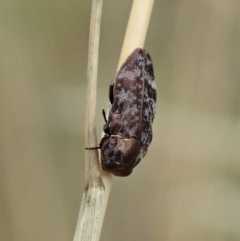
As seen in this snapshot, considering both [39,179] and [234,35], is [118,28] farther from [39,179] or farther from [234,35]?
[39,179]

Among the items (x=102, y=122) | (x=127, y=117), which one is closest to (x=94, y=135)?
(x=127, y=117)

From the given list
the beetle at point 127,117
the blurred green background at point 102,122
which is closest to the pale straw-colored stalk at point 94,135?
the beetle at point 127,117

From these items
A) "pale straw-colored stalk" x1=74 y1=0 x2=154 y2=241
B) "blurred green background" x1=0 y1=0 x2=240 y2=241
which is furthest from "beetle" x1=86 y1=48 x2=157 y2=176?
"blurred green background" x1=0 y1=0 x2=240 y2=241

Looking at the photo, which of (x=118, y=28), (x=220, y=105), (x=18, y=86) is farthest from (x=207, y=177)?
(x=18, y=86)

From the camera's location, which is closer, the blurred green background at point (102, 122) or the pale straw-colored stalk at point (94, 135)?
the pale straw-colored stalk at point (94, 135)

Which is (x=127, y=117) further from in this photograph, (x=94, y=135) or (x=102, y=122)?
(x=102, y=122)

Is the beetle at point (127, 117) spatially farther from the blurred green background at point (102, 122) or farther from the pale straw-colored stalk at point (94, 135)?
the blurred green background at point (102, 122)

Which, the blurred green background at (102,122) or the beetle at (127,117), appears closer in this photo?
the beetle at (127,117)

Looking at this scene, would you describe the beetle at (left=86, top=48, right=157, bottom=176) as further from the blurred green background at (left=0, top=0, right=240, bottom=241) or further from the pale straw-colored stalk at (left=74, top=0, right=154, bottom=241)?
the blurred green background at (left=0, top=0, right=240, bottom=241)
